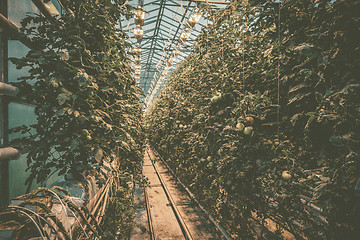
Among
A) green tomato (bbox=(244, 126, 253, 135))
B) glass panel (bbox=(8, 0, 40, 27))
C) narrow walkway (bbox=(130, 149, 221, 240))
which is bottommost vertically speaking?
narrow walkway (bbox=(130, 149, 221, 240))

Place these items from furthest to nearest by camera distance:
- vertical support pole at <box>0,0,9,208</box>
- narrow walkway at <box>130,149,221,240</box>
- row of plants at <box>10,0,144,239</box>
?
narrow walkway at <box>130,149,221,240</box> < vertical support pole at <box>0,0,9,208</box> < row of plants at <box>10,0,144,239</box>

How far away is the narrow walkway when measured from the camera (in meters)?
3.42

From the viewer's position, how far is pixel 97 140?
1.67 meters

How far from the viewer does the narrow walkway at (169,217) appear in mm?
3422

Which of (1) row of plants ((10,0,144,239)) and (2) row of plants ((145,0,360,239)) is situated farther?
(1) row of plants ((10,0,144,239))

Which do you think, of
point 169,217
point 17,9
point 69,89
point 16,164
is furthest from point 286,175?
point 169,217

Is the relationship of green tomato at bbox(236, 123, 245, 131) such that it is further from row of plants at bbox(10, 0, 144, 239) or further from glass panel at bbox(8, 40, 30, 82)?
glass panel at bbox(8, 40, 30, 82)

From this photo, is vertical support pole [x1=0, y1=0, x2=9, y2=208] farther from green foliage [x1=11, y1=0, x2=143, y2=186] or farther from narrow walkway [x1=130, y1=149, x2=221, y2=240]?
narrow walkway [x1=130, y1=149, x2=221, y2=240]

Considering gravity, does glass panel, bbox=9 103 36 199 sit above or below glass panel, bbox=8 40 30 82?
below

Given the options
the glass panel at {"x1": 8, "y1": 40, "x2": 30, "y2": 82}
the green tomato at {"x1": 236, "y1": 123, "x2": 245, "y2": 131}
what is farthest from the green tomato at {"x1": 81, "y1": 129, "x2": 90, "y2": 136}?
the green tomato at {"x1": 236, "y1": 123, "x2": 245, "y2": 131}

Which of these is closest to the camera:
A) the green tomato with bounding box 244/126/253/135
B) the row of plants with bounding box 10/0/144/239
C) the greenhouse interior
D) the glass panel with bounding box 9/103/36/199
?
the greenhouse interior

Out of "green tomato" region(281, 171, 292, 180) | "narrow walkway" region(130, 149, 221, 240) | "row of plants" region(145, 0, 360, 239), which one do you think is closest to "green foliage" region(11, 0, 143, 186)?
"row of plants" region(145, 0, 360, 239)

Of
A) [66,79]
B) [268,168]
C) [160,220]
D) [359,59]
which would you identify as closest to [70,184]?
[66,79]

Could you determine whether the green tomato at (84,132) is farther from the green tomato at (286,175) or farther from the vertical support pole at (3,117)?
the green tomato at (286,175)
